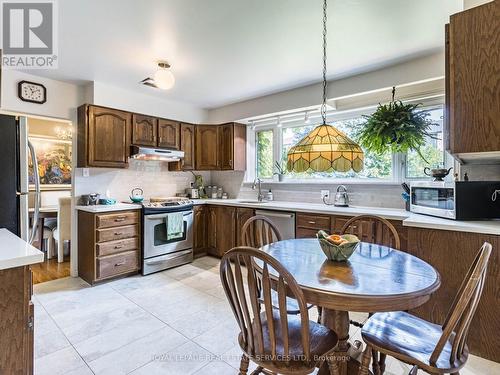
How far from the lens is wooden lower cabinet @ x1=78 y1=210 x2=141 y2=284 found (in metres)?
3.13

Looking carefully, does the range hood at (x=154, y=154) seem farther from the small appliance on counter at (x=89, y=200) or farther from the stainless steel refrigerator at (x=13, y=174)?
the stainless steel refrigerator at (x=13, y=174)

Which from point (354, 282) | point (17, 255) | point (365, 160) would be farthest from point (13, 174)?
point (365, 160)

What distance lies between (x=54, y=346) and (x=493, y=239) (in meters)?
3.21

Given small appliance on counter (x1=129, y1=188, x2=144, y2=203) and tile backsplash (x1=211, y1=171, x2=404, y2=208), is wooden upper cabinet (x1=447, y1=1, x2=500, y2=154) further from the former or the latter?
small appliance on counter (x1=129, y1=188, x2=144, y2=203)

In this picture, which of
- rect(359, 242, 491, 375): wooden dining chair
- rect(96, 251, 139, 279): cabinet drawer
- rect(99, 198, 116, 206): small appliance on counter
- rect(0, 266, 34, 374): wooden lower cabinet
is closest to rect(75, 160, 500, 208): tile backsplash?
rect(99, 198, 116, 206): small appliance on counter

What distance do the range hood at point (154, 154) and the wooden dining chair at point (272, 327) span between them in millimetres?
2808

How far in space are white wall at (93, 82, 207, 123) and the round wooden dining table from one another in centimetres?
310

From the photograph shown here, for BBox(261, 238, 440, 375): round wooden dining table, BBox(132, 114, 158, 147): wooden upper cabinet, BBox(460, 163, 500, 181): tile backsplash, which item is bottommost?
BBox(261, 238, 440, 375): round wooden dining table

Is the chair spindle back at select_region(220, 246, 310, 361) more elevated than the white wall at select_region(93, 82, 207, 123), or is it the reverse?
the white wall at select_region(93, 82, 207, 123)

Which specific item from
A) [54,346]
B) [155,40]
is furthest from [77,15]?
[54,346]

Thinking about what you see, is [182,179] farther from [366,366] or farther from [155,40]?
[366,366]

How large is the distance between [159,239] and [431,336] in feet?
10.2

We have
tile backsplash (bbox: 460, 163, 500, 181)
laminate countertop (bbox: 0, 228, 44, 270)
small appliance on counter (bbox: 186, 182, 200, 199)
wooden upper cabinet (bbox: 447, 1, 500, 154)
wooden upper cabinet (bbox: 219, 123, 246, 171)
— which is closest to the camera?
laminate countertop (bbox: 0, 228, 44, 270)

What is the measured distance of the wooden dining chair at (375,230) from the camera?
6.72 ft
